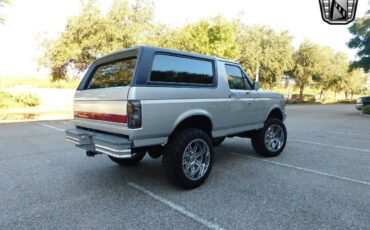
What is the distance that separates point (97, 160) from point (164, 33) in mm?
18178

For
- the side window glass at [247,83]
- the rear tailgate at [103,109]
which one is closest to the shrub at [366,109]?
the side window glass at [247,83]

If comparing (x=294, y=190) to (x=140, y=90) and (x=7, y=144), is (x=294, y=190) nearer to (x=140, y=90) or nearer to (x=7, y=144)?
(x=140, y=90)

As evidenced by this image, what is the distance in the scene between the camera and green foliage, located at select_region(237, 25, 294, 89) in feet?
104

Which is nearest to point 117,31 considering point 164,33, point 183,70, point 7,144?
point 164,33

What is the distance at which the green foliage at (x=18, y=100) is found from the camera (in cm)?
1639

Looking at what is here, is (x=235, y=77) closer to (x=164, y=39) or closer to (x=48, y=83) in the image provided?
(x=164, y=39)

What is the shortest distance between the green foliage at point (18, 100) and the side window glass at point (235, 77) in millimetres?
15626

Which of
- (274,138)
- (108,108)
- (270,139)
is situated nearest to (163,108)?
(108,108)

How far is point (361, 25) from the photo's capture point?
20.0 m

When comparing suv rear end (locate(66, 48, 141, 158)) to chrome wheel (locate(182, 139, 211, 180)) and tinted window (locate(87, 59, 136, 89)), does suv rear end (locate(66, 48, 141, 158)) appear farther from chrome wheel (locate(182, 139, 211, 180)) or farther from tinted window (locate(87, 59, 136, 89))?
chrome wheel (locate(182, 139, 211, 180))

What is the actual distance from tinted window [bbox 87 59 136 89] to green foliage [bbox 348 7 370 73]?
68.2ft

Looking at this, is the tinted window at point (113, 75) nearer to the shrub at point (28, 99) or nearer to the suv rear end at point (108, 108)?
the suv rear end at point (108, 108)

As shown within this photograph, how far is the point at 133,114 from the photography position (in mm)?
3582

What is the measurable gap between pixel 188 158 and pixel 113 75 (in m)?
1.74
